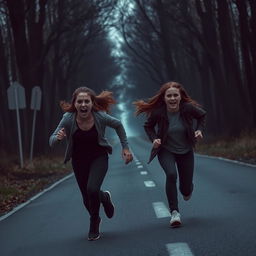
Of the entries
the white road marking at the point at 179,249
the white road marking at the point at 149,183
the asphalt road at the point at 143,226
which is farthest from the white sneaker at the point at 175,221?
the white road marking at the point at 149,183

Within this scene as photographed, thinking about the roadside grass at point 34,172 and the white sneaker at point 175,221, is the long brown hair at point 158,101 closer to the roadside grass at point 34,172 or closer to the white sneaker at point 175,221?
the white sneaker at point 175,221

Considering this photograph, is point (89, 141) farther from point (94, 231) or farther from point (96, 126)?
point (94, 231)

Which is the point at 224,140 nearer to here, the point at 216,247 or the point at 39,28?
the point at 39,28

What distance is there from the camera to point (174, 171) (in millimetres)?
7188

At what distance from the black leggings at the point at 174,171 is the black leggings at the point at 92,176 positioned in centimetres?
79

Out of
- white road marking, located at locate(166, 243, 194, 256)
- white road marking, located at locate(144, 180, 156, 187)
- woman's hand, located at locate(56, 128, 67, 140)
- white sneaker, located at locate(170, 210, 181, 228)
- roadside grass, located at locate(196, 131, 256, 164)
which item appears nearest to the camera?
white road marking, located at locate(166, 243, 194, 256)

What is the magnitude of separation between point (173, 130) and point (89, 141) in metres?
1.01

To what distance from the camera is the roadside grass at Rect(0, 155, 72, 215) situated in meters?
12.7

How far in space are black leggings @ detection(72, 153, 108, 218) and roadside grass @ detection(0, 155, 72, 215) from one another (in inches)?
161

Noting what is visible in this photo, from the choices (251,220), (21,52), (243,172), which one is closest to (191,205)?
(251,220)

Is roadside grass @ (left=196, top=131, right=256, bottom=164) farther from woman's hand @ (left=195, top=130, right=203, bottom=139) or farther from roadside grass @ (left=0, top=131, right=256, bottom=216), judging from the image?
woman's hand @ (left=195, top=130, right=203, bottom=139)

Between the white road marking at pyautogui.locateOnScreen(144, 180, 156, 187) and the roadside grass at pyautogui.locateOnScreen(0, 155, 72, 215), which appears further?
the white road marking at pyautogui.locateOnScreen(144, 180, 156, 187)

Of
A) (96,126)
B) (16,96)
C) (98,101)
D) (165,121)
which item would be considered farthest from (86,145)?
(16,96)

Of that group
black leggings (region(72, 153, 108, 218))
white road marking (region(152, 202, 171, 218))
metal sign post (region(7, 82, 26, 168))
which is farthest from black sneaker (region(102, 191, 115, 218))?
metal sign post (region(7, 82, 26, 168))
